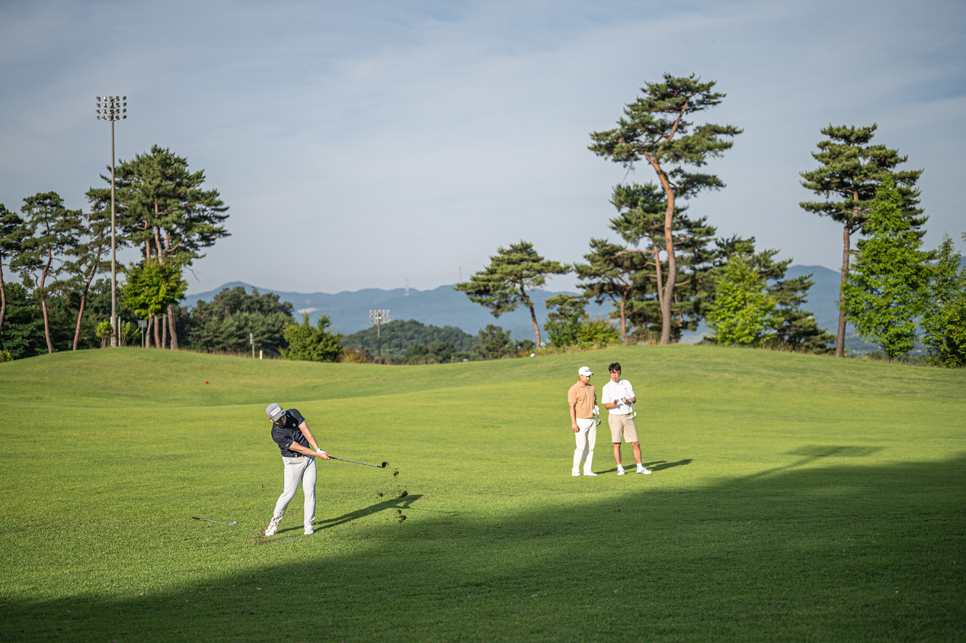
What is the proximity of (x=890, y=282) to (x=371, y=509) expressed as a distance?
45548 millimetres

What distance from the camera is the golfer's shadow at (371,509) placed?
9641 mm

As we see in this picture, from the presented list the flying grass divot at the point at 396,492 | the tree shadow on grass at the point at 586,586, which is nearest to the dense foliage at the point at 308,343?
the flying grass divot at the point at 396,492

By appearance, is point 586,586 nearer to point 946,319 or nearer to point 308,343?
point 946,319

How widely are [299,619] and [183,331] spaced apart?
110022mm

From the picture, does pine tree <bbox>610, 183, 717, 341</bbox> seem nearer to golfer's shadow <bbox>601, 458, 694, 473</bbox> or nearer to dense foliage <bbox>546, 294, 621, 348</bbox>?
dense foliage <bbox>546, 294, 621, 348</bbox>

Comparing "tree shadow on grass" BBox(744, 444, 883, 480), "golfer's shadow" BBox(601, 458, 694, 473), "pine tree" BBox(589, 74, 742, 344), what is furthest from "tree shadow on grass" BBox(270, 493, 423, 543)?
"pine tree" BBox(589, 74, 742, 344)

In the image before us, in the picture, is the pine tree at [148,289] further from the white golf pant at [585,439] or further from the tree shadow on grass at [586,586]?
the tree shadow on grass at [586,586]

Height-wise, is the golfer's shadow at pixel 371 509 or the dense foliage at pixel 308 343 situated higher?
the dense foliage at pixel 308 343

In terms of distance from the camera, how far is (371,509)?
10.5 meters

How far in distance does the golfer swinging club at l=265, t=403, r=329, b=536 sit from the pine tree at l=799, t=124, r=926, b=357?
183 feet

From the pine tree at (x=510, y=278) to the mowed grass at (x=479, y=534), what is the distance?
5065 cm

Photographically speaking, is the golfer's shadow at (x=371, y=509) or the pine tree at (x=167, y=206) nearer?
the golfer's shadow at (x=371, y=509)

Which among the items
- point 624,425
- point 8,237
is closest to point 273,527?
point 624,425

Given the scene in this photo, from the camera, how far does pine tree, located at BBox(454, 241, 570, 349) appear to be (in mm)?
72812
